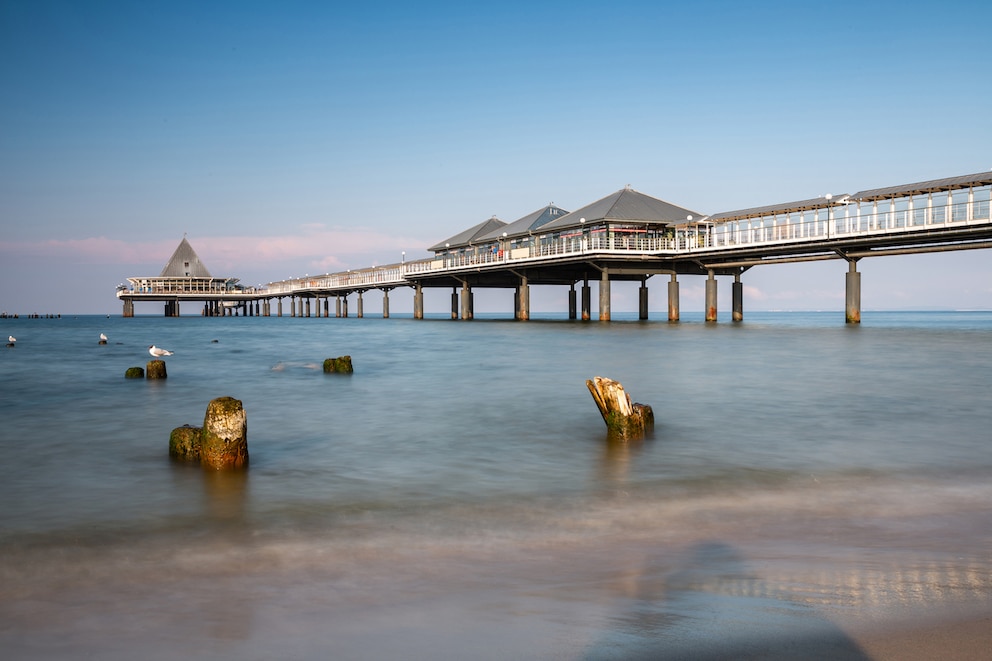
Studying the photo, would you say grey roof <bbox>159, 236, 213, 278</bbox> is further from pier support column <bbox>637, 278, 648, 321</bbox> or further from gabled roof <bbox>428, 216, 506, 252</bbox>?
pier support column <bbox>637, 278, 648, 321</bbox>

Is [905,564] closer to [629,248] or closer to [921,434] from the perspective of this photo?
[921,434]

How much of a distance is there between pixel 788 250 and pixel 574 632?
50.9 m

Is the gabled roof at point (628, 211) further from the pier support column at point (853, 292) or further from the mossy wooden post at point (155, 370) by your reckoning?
the mossy wooden post at point (155, 370)

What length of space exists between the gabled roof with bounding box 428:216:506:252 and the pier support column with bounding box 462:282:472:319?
527cm

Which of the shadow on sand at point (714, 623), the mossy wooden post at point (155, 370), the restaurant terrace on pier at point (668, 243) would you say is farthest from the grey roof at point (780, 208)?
the shadow on sand at point (714, 623)

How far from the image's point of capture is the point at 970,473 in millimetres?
9656

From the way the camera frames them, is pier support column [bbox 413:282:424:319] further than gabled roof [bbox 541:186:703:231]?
Yes

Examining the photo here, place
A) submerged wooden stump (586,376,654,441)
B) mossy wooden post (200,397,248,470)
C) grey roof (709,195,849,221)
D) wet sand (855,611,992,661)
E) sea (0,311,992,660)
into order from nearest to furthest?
wet sand (855,611,992,661)
sea (0,311,992,660)
mossy wooden post (200,397,248,470)
submerged wooden stump (586,376,654,441)
grey roof (709,195,849,221)

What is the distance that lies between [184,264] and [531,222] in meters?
118

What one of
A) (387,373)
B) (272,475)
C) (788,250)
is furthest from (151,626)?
(788,250)

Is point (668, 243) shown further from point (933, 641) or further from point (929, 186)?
point (933, 641)

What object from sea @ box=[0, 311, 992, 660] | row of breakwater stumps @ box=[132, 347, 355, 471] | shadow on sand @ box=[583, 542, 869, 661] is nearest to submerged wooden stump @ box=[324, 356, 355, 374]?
sea @ box=[0, 311, 992, 660]

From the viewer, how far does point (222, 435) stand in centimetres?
994

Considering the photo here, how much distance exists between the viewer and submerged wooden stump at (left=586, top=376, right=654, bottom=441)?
39.1 ft
